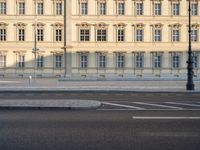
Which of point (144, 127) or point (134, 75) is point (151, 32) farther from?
point (144, 127)

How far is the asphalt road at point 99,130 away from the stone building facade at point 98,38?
44.3 meters

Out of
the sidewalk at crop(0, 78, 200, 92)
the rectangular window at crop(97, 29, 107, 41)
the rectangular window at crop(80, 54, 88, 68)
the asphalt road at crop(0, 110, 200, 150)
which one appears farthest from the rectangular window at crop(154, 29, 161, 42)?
the asphalt road at crop(0, 110, 200, 150)

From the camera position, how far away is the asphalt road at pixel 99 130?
9250 mm

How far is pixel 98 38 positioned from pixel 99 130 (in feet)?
163

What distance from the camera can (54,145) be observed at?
920cm

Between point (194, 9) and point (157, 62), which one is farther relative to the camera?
point (194, 9)

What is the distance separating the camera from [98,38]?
60.1m

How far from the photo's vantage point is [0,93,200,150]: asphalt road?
9250 mm

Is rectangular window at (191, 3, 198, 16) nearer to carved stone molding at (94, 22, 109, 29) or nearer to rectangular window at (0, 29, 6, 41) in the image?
carved stone molding at (94, 22, 109, 29)

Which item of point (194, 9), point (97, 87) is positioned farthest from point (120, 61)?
point (97, 87)

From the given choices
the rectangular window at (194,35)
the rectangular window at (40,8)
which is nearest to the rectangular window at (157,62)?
the rectangular window at (194,35)

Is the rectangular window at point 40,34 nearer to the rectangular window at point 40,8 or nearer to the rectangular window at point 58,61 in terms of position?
the rectangular window at point 40,8

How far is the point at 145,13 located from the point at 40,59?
16776 mm

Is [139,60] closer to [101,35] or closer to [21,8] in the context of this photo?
[101,35]
